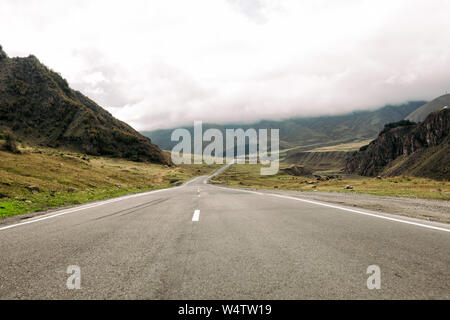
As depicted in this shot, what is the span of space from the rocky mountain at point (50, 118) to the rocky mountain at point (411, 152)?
120m

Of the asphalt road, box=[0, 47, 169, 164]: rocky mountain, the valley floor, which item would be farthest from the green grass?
box=[0, 47, 169, 164]: rocky mountain

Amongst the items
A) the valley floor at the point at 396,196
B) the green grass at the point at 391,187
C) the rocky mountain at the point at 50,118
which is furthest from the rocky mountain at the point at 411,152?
the rocky mountain at the point at 50,118

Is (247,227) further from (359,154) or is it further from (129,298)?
(359,154)

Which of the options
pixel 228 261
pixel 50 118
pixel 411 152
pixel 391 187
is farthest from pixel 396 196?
pixel 411 152

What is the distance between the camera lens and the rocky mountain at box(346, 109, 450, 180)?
Answer: 10127 centimetres

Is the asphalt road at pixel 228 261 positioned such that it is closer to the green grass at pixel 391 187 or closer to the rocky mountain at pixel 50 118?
the green grass at pixel 391 187

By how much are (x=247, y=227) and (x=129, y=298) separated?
14.8 ft

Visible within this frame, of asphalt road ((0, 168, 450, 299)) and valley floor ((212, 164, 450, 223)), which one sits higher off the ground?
asphalt road ((0, 168, 450, 299))

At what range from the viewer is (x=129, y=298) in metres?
2.95

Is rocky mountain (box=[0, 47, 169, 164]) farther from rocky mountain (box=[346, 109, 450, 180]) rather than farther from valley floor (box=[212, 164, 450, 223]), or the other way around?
rocky mountain (box=[346, 109, 450, 180])

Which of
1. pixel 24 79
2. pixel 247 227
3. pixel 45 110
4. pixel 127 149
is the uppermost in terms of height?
pixel 24 79

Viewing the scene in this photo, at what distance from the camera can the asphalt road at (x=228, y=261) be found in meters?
3.12

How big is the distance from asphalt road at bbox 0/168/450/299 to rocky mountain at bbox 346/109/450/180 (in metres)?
110
